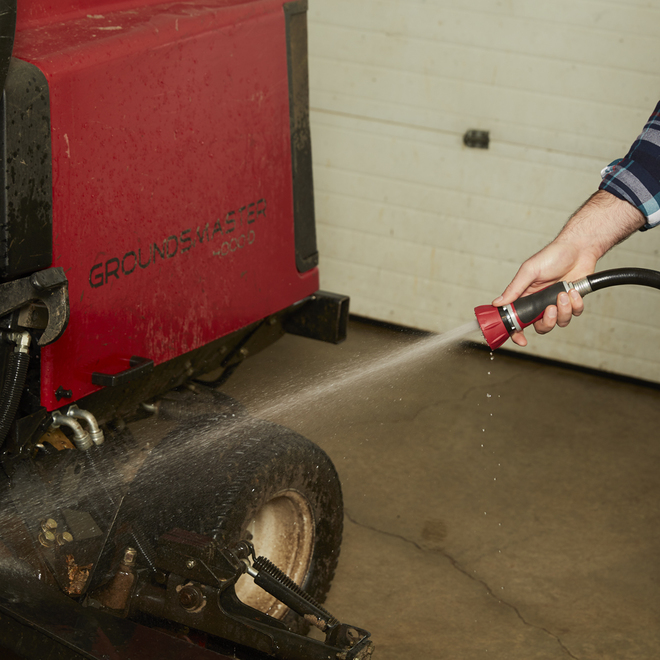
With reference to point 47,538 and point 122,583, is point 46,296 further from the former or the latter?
point 122,583

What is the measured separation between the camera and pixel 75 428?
6.89 ft

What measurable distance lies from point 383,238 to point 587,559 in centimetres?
267

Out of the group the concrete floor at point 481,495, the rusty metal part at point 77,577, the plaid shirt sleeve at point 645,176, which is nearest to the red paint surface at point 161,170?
the rusty metal part at point 77,577

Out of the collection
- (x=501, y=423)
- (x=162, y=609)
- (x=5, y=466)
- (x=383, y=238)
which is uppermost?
(x=5, y=466)

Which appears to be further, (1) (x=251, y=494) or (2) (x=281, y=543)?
(2) (x=281, y=543)

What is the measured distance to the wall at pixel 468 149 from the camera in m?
4.81

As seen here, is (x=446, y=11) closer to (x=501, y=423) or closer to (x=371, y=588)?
(x=501, y=423)

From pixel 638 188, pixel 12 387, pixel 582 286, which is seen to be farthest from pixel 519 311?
pixel 12 387

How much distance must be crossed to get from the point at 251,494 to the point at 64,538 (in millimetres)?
519

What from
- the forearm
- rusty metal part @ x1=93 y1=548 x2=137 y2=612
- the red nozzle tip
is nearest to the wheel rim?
rusty metal part @ x1=93 y1=548 x2=137 y2=612

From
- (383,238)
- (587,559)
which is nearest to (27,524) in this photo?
(587,559)

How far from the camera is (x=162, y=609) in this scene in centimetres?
218

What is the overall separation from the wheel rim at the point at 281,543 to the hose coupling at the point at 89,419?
0.75m

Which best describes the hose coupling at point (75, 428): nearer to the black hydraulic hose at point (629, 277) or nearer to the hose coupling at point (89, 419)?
the hose coupling at point (89, 419)
